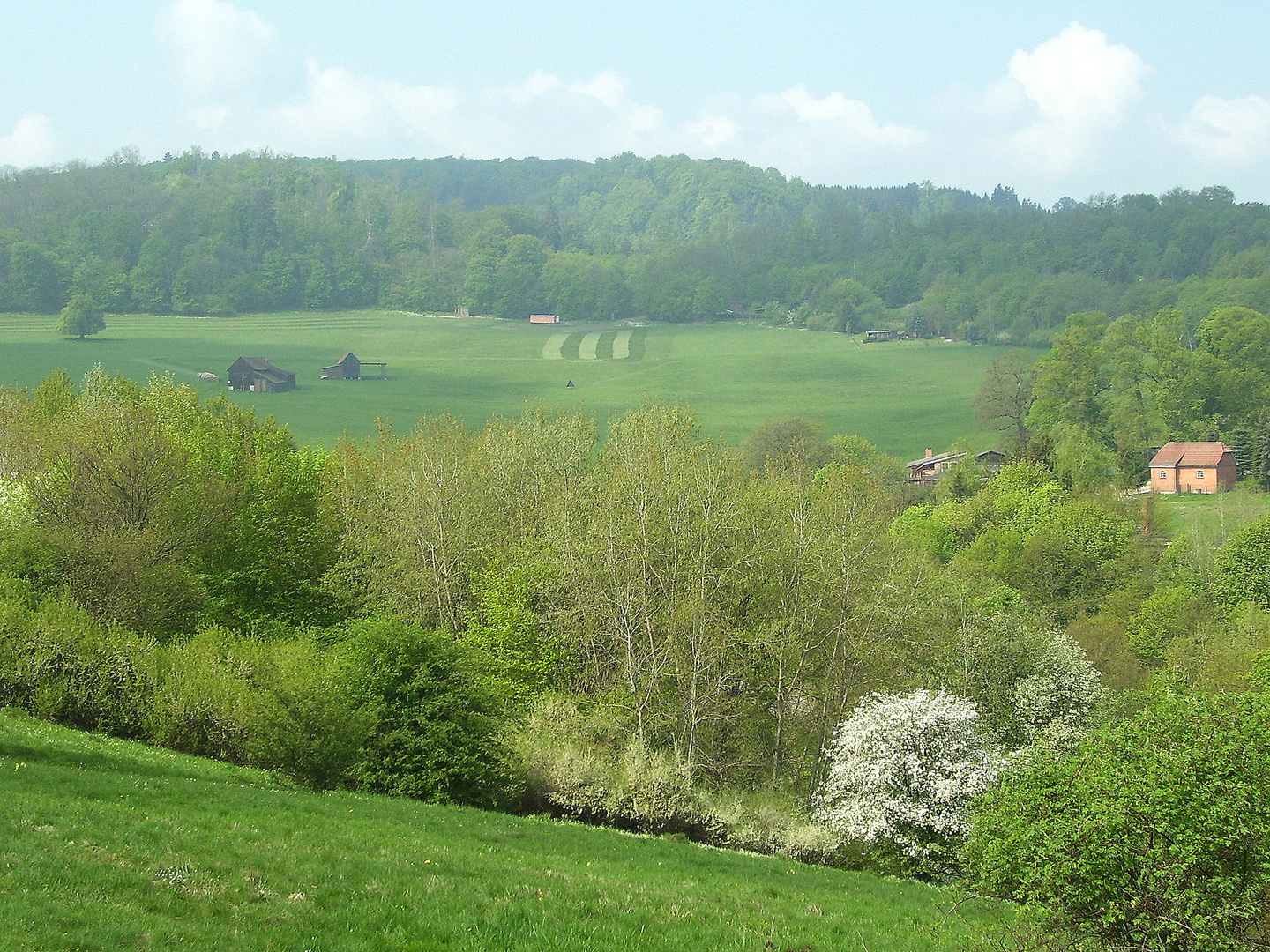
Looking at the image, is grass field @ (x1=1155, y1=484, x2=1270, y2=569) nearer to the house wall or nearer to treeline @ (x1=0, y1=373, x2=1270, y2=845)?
the house wall

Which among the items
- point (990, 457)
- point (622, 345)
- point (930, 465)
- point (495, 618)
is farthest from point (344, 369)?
point (495, 618)

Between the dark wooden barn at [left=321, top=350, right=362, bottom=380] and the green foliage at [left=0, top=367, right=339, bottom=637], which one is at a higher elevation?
the dark wooden barn at [left=321, top=350, right=362, bottom=380]

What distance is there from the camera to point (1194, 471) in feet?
→ 348

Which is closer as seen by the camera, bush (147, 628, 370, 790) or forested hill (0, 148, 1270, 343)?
bush (147, 628, 370, 790)

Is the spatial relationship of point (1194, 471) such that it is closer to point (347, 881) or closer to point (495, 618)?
point (495, 618)

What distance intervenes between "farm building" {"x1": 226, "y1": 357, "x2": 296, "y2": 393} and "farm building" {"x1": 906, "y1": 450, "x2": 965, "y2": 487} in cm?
7127

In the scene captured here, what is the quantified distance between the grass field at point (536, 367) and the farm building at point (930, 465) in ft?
13.5

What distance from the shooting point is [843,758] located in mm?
37375

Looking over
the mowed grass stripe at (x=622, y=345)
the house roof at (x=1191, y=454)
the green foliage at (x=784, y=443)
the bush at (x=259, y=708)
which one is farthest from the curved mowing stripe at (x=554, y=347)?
the bush at (x=259, y=708)

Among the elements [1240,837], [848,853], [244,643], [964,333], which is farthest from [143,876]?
[964,333]

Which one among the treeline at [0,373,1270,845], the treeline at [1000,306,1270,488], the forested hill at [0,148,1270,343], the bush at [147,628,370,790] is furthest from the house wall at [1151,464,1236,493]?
the bush at [147,628,370,790]

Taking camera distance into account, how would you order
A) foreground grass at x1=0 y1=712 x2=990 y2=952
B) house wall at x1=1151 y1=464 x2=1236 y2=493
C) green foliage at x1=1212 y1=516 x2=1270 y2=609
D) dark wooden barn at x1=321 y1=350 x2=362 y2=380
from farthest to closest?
dark wooden barn at x1=321 y1=350 x2=362 y2=380 → house wall at x1=1151 y1=464 x2=1236 y2=493 → green foliage at x1=1212 y1=516 x2=1270 y2=609 → foreground grass at x1=0 y1=712 x2=990 y2=952

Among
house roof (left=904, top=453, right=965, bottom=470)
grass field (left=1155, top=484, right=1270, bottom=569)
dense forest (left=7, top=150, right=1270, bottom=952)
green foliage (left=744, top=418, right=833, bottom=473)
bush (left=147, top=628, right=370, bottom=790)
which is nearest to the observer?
dense forest (left=7, top=150, right=1270, bottom=952)

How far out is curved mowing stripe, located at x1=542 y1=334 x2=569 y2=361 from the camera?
512 ft
